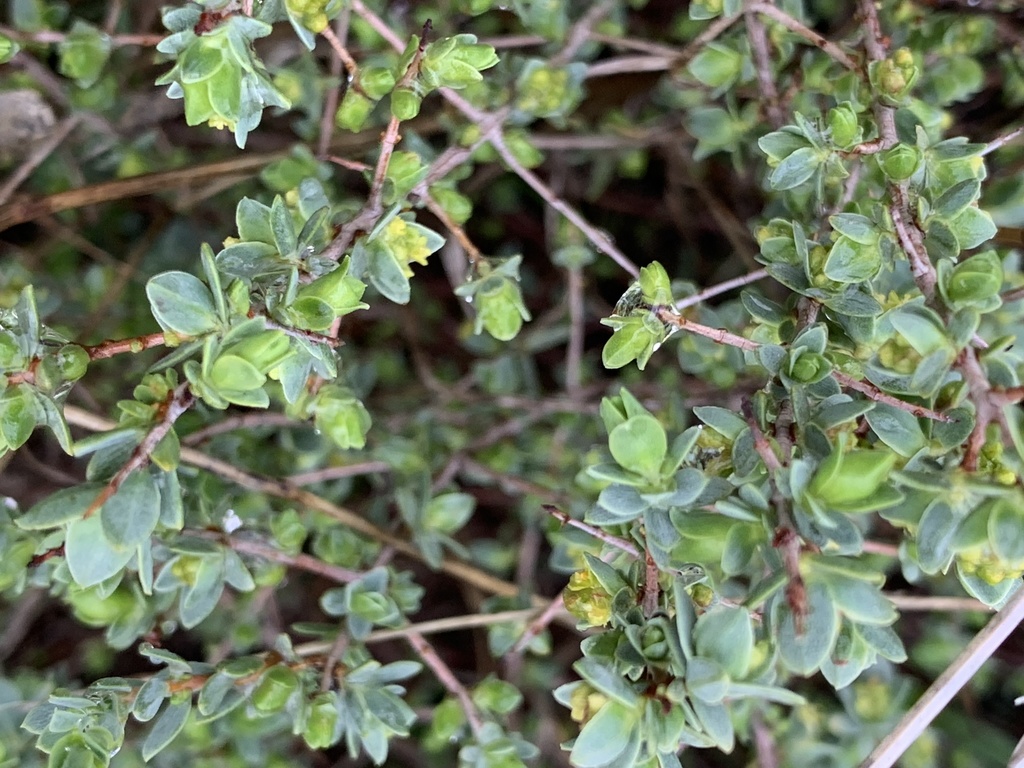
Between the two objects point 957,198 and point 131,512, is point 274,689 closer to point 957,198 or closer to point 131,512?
point 131,512

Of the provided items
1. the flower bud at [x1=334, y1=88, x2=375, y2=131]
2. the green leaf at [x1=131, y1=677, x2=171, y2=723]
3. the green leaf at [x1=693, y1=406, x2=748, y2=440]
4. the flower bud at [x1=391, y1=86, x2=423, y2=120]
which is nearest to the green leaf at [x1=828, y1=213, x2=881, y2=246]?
the green leaf at [x1=693, y1=406, x2=748, y2=440]

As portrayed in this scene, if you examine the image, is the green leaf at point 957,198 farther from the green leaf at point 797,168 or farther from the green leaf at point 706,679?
the green leaf at point 706,679

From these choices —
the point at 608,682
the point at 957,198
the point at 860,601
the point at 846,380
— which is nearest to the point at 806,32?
the point at 957,198

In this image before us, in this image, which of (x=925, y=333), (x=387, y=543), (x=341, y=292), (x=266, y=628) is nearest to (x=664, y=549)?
(x=925, y=333)

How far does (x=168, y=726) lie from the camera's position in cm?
103

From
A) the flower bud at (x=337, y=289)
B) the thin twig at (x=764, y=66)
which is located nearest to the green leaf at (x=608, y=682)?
the flower bud at (x=337, y=289)

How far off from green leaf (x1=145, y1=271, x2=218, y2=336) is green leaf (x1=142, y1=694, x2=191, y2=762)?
1.52 ft

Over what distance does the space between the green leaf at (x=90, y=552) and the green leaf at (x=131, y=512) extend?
0.01 m

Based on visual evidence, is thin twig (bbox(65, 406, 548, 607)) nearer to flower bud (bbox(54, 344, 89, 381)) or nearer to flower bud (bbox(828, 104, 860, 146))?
flower bud (bbox(54, 344, 89, 381))

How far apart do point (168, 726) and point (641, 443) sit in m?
0.64

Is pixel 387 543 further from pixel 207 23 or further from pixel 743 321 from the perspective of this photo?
pixel 207 23

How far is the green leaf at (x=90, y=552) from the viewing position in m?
0.85

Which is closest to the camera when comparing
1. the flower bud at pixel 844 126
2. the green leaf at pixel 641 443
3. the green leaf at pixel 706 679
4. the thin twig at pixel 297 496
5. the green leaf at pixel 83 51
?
the green leaf at pixel 706 679

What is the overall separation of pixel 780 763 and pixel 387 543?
0.71 m
